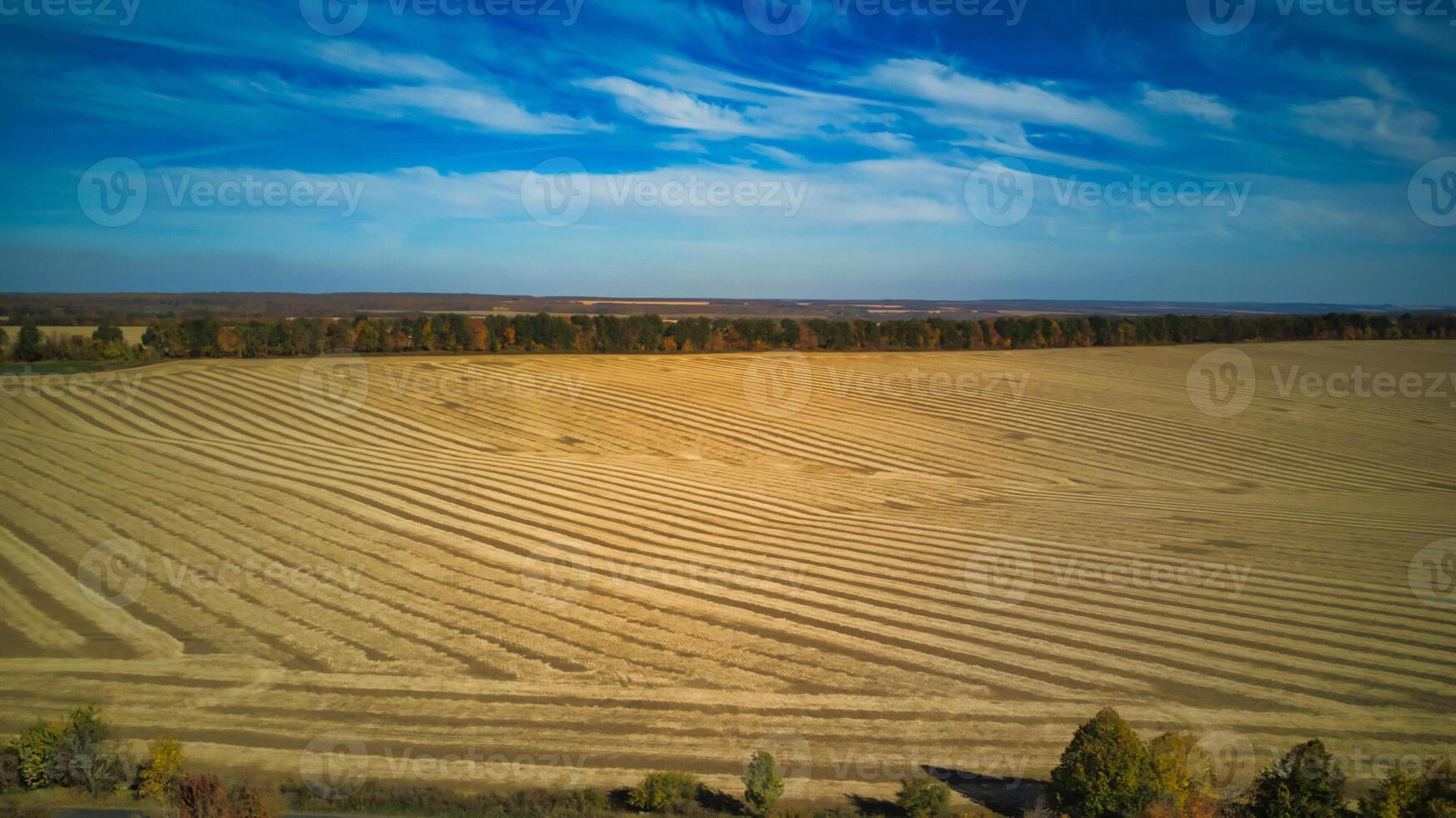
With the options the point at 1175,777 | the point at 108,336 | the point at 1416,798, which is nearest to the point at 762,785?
the point at 1175,777

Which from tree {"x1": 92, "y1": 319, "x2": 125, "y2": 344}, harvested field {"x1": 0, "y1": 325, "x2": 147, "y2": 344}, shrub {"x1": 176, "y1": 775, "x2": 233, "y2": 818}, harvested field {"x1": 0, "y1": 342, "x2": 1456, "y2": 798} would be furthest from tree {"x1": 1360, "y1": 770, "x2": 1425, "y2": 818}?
harvested field {"x1": 0, "y1": 325, "x2": 147, "y2": 344}

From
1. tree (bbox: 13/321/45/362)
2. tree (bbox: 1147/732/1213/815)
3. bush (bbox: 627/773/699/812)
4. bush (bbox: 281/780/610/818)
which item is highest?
tree (bbox: 13/321/45/362)

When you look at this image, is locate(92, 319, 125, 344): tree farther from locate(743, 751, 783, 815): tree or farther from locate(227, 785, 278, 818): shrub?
locate(743, 751, 783, 815): tree

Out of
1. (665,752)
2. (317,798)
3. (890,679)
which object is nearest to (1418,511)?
(890,679)

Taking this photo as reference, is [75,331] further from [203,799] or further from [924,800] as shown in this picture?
[924,800]

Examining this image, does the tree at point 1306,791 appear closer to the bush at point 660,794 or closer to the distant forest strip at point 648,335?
the bush at point 660,794

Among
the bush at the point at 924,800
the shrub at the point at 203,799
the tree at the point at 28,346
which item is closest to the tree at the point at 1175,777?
the bush at the point at 924,800

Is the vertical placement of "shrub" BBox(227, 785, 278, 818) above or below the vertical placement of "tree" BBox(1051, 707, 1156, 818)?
below
